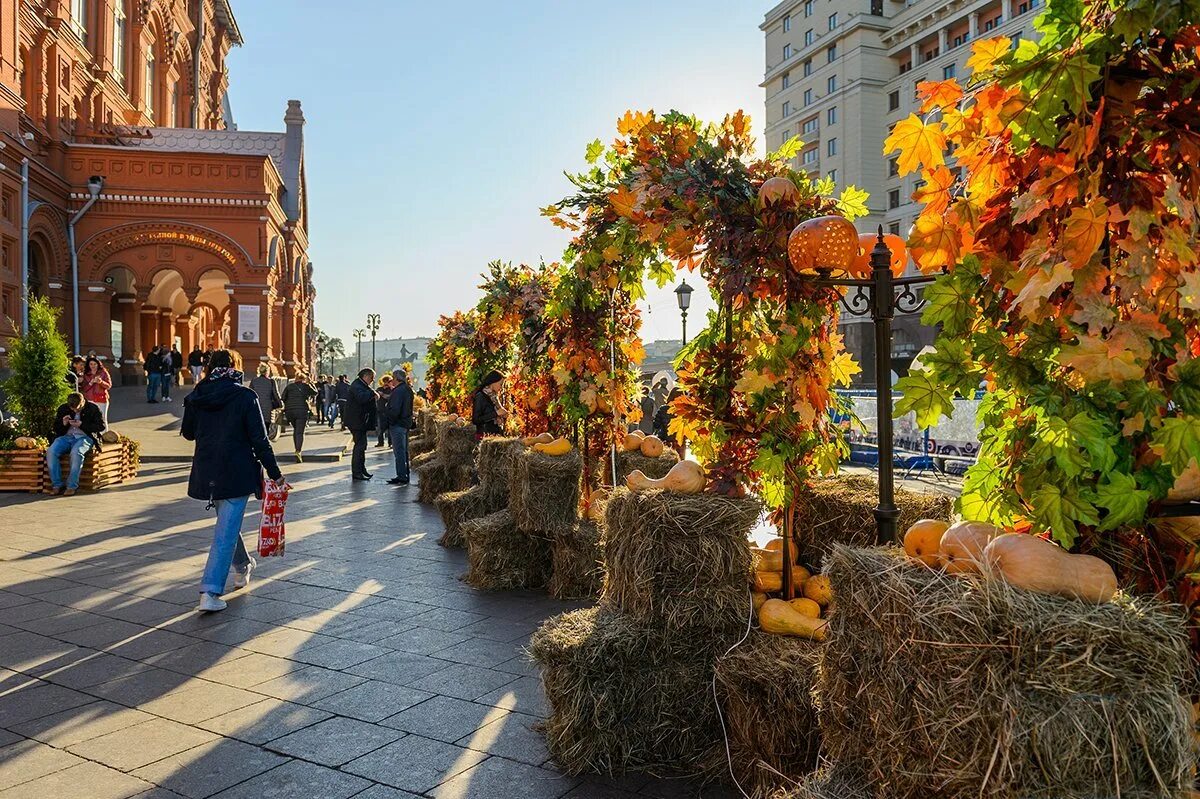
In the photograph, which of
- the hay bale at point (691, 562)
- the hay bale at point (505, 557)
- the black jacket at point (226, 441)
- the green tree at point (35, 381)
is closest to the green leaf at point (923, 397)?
the hay bale at point (691, 562)

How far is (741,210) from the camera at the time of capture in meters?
4.33

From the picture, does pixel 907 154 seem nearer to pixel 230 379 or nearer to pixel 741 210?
pixel 741 210

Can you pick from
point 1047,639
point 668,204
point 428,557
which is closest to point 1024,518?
point 1047,639

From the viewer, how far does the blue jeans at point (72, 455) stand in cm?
1232

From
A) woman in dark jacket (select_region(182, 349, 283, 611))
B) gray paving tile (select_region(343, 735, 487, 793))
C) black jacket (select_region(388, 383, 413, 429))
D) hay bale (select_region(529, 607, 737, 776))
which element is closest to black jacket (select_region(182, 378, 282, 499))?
woman in dark jacket (select_region(182, 349, 283, 611))

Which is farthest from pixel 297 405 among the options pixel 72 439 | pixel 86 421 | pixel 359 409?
pixel 72 439

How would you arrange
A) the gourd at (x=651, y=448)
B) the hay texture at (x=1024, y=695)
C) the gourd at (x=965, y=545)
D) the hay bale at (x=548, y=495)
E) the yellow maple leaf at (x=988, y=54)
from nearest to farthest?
the hay texture at (x=1024, y=695) → the gourd at (x=965, y=545) → the yellow maple leaf at (x=988, y=54) → the hay bale at (x=548, y=495) → the gourd at (x=651, y=448)

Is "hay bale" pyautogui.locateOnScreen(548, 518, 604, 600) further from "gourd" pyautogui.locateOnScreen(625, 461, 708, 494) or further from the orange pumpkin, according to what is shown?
the orange pumpkin

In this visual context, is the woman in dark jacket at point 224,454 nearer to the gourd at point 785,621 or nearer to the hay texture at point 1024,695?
the gourd at point 785,621

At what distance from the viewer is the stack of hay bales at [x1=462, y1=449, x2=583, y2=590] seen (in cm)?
680

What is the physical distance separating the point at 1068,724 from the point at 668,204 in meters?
3.43

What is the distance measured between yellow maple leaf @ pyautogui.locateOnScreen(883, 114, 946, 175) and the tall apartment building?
40277mm

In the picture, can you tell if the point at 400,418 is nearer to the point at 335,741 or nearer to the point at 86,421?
the point at 86,421

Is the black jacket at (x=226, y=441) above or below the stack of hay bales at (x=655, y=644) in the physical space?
above
